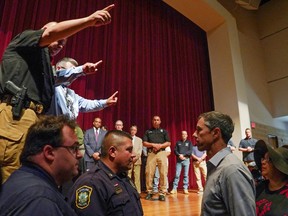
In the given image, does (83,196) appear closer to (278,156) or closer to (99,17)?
(99,17)

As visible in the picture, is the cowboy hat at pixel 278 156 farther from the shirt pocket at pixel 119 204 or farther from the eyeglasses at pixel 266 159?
the shirt pocket at pixel 119 204

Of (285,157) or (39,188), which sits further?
(285,157)

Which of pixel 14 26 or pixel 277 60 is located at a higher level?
pixel 277 60

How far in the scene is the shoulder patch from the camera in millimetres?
1237

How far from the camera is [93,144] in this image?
400cm

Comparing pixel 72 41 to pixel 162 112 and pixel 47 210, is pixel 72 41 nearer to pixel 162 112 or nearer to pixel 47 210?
pixel 162 112

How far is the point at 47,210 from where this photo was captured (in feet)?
2.26

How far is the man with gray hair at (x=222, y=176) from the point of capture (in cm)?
113

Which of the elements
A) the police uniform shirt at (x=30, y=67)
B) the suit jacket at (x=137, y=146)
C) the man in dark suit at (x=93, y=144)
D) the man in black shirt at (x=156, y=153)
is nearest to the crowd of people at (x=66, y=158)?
the police uniform shirt at (x=30, y=67)

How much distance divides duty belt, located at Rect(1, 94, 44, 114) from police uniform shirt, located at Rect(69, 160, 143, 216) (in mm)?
404

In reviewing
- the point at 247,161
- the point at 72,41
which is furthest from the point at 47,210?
the point at 247,161

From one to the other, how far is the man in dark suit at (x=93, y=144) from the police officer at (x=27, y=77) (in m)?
2.59

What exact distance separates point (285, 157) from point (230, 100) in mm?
5784

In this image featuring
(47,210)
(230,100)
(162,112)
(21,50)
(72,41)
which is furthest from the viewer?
(230,100)
